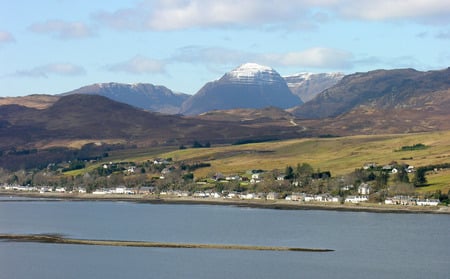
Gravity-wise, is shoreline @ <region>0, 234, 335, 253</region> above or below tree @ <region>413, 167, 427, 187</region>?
below

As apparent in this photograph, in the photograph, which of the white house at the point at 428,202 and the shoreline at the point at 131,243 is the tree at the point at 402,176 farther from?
the shoreline at the point at 131,243

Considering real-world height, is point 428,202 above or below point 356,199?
below

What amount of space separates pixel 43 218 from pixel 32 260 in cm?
4974

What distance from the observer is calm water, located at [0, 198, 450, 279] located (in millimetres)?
77812

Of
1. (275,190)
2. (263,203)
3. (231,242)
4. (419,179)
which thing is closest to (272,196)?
(275,190)

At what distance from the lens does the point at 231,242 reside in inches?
3848

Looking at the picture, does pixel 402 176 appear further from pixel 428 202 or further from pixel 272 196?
pixel 272 196

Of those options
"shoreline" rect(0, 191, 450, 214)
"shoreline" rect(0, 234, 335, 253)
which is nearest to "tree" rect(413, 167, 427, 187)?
"shoreline" rect(0, 191, 450, 214)

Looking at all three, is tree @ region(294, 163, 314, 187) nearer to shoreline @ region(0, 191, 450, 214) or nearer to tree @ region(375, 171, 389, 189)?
shoreline @ region(0, 191, 450, 214)

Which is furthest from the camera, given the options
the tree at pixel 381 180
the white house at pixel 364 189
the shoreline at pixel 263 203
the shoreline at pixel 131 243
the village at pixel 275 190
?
the tree at pixel 381 180

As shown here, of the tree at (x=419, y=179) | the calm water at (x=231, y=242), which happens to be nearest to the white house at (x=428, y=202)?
the calm water at (x=231, y=242)

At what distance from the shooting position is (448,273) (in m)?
77.3

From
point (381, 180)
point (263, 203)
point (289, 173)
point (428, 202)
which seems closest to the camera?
point (428, 202)

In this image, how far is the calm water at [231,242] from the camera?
255 feet
